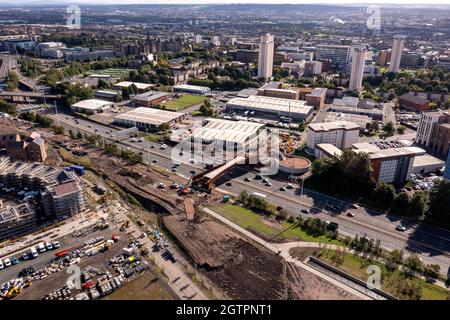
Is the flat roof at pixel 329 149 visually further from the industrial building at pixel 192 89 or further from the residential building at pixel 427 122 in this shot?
the industrial building at pixel 192 89

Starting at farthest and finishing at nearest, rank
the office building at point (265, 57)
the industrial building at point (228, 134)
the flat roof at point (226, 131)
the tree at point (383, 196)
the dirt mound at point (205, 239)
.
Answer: the office building at point (265, 57) → the flat roof at point (226, 131) → the industrial building at point (228, 134) → the tree at point (383, 196) → the dirt mound at point (205, 239)

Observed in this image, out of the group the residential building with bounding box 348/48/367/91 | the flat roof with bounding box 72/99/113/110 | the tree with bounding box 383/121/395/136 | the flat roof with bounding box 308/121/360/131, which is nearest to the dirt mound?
the flat roof with bounding box 308/121/360/131

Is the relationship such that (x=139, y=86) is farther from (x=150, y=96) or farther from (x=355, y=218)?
(x=355, y=218)

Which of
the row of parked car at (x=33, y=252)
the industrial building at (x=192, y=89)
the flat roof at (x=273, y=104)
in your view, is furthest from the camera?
the industrial building at (x=192, y=89)

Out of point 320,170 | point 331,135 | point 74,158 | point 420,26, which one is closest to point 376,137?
point 331,135

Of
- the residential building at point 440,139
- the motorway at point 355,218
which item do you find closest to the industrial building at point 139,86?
the motorway at point 355,218

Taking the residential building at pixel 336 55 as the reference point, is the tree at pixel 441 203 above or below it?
below

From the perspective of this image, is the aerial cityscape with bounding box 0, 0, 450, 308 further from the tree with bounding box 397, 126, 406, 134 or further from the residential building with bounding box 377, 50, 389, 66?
the residential building with bounding box 377, 50, 389, 66
